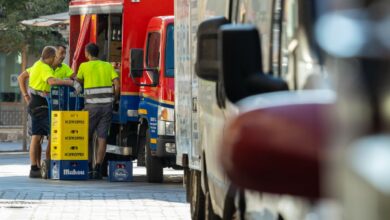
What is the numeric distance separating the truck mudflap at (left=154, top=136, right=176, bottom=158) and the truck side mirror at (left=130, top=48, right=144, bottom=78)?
→ 119cm

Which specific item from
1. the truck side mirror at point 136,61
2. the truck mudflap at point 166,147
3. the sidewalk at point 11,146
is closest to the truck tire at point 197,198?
the truck mudflap at point 166,147

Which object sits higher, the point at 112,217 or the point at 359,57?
the point at 359,57

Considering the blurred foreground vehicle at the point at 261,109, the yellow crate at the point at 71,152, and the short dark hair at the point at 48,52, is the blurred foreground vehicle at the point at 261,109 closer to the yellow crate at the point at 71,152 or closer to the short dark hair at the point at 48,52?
the yellow crate at the point at 71,152

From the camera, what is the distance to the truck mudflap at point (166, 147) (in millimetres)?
18094

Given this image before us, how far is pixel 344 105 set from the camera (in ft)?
4.83

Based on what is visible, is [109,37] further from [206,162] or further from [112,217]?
[206,162]

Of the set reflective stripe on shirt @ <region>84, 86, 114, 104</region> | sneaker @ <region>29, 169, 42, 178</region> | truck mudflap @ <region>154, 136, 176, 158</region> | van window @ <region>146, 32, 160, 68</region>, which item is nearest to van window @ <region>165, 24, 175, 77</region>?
van window @ <region>146, 32, 160, 68</region>

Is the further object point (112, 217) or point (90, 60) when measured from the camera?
point (90, 60)

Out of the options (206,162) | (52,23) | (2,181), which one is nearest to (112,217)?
(206,162)

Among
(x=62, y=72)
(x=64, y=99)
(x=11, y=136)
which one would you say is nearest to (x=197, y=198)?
(x=64, y=99)

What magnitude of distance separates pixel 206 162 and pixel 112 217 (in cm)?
375

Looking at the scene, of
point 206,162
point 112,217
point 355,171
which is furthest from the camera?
point 112,217

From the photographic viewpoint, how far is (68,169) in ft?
62.8

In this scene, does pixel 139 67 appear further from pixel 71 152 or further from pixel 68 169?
pixel 68 169
